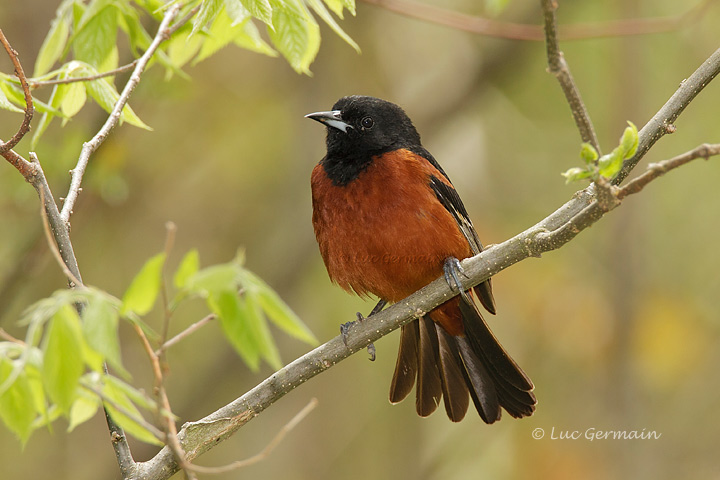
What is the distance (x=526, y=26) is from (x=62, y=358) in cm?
397

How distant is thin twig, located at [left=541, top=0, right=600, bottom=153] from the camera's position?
2.09 meters

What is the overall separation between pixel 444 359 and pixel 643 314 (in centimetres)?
332

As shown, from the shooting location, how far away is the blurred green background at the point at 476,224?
19.0 feet

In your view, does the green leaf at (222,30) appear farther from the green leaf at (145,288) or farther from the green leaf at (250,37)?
the green leaf at (145,288)

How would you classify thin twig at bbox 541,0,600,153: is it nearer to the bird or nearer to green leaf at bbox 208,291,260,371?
green leaf at bbox 208,291,260,371

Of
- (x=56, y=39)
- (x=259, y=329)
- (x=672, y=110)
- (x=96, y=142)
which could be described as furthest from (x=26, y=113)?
(x=672, y=110)

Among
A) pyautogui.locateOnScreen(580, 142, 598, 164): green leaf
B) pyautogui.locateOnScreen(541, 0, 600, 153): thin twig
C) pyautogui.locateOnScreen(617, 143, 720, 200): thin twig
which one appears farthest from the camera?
pyautogui.locateOnScreen(541, 0, 600, 153): thin twig

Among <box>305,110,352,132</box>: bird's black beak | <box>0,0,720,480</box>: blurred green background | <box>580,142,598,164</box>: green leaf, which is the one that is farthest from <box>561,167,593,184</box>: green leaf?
<box>0,0,720,480</box>: blurred green background

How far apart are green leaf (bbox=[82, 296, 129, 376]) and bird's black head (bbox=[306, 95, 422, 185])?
7.29ft

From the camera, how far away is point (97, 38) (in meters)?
2.82

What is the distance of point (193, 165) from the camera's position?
24.0ft

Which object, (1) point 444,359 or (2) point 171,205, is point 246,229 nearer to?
(2) point 171,205

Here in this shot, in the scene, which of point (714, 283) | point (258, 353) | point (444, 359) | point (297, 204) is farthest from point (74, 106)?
point (714, 283)

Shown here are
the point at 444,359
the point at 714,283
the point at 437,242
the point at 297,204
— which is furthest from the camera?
the point at 714,283
